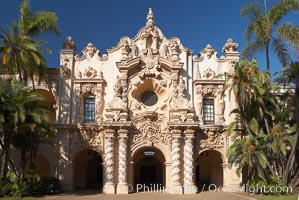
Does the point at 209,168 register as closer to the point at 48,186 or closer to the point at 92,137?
the point at 92,137

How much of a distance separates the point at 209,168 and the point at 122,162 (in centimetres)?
1081

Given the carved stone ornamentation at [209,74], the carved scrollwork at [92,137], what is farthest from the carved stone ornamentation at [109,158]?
the carved stone ornamentation at [209,74]

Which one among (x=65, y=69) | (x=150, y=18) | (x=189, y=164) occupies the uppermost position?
(x=150, y=18)

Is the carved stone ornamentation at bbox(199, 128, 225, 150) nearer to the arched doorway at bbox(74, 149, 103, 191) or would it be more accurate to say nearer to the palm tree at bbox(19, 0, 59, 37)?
the arched doorway at bbox(74, 149, 103, 191)

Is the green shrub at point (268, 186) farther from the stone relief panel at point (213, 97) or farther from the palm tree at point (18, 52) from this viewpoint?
the palm tree at point (18, 52)

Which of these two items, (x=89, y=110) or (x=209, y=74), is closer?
(x=89, y=110)

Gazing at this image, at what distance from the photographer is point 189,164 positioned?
29.5 metres

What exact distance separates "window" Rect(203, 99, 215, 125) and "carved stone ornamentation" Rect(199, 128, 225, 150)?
1.06m

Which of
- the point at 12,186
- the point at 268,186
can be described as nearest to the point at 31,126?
the point at 12,186

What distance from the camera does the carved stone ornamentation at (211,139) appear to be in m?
30.5

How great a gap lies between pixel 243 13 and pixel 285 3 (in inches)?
129

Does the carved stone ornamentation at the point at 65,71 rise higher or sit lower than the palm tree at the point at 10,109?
higher

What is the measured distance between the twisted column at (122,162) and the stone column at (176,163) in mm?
3849

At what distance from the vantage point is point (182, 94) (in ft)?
101
